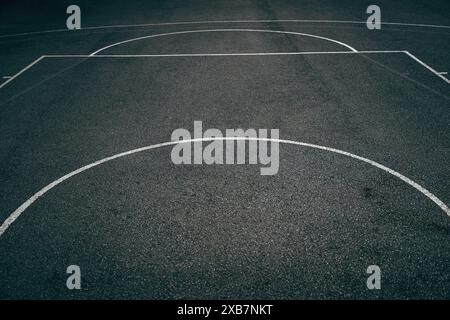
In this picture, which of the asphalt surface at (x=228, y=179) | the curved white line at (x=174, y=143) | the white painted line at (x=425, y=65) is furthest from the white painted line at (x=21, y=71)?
the white painted line at (x=425, y=65)

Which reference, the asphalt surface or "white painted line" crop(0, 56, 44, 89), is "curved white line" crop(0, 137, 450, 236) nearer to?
the asphalt surface

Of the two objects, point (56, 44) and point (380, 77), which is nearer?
point (380, 77)

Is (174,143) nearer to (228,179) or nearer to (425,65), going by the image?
(228,179)

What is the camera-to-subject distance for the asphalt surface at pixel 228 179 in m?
4.86

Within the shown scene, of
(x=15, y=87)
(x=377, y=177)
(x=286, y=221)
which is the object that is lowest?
(x=286, y=221)

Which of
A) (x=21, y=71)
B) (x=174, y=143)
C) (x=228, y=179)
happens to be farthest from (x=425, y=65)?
(x=21, y=71)

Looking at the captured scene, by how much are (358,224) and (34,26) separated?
649 inches

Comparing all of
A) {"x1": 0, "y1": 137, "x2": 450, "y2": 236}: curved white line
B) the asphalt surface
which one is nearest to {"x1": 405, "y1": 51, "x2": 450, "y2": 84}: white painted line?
the asphalt surface

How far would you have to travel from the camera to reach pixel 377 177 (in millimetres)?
6543

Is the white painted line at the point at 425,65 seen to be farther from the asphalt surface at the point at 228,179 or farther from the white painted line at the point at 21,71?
the white painted line at the point at 21,71

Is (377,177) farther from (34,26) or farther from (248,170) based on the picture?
(34,26)

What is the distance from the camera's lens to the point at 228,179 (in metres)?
6.68
